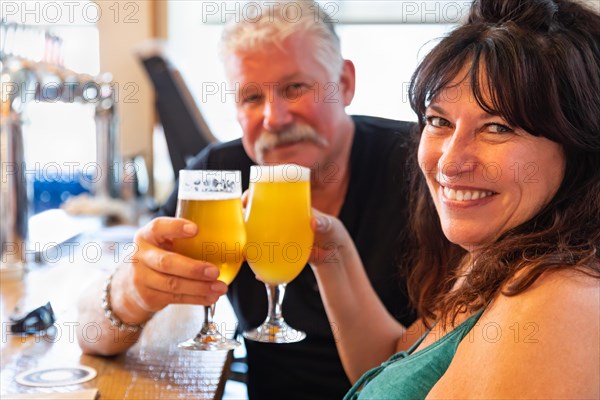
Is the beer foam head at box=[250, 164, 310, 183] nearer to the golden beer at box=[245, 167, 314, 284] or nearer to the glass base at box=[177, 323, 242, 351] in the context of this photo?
the golden beer at box=[245, 167, 314, 284]

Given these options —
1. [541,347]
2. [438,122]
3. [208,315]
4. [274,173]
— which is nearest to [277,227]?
[274,173]

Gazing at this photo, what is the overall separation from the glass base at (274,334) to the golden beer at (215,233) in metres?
0.14

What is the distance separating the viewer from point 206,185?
1.38 metres

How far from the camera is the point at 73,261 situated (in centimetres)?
248

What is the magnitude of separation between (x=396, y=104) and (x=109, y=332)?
4.14 meters

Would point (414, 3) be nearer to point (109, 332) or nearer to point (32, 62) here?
point (32, 62)

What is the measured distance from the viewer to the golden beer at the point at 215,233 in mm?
1353

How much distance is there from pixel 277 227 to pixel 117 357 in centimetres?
44

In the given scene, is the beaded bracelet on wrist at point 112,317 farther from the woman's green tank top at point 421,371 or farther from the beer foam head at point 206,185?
the woman's green tank top at point 421,371

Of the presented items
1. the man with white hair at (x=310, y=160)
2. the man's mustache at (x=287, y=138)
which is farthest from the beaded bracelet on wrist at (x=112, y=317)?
the man's mustache at (x=287, y=138)

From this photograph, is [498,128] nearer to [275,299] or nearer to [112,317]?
[275,299]

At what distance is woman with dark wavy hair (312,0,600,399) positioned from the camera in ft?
3.19

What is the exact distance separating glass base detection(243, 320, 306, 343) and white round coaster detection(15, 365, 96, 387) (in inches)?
12.4

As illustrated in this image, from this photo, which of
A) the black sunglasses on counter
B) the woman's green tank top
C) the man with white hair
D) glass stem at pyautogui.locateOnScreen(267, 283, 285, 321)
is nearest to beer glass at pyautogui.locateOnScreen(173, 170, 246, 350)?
glass stem at pyautogui.locateOnScreen(267, 283, 285, 321)
